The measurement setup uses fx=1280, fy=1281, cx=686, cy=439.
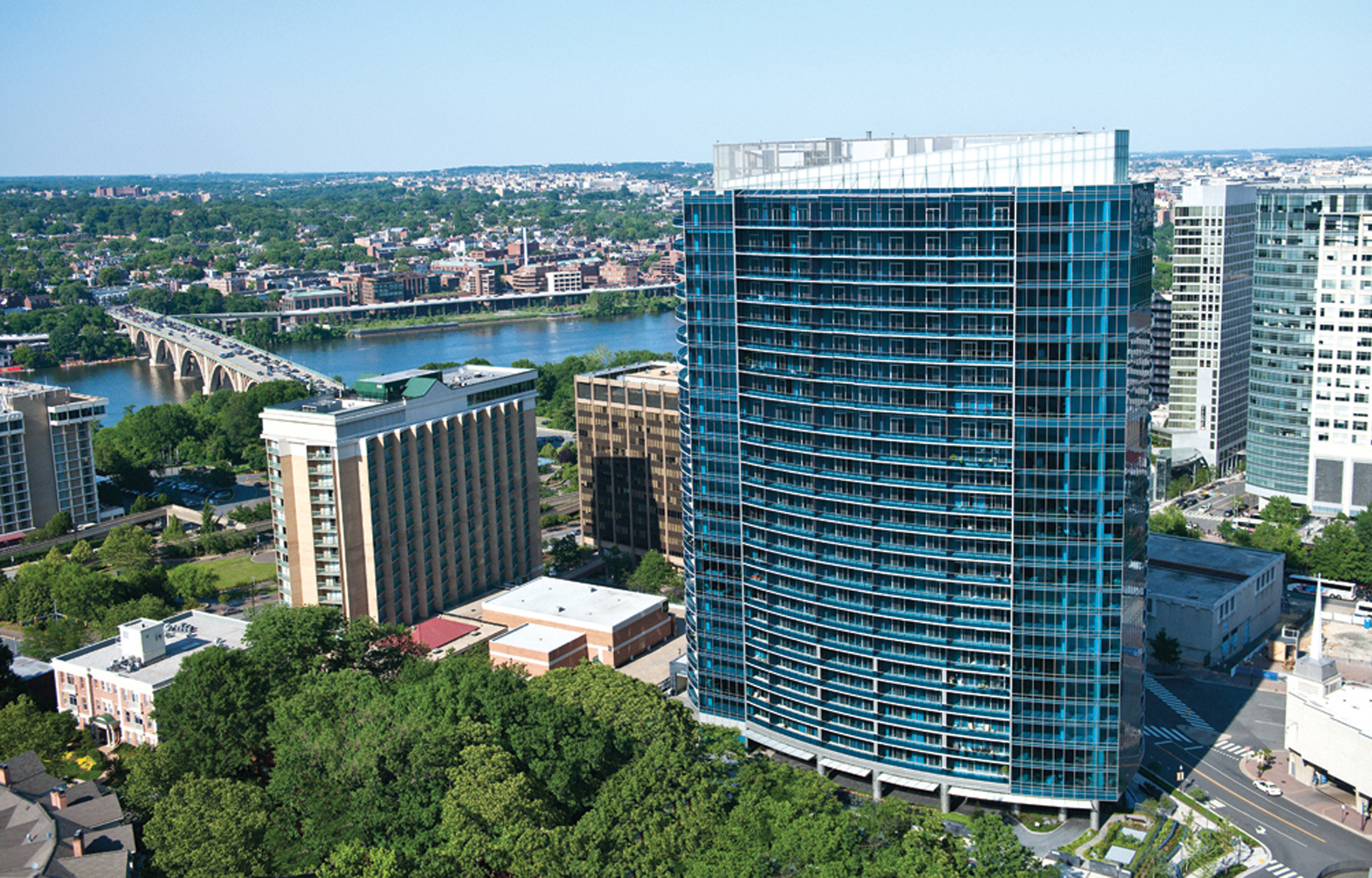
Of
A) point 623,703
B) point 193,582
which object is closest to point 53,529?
point 193,582

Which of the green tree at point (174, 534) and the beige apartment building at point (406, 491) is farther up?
the beige apartment building at point (406, 491)

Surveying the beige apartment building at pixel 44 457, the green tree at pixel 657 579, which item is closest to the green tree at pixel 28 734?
the green tree at pixel 657 579

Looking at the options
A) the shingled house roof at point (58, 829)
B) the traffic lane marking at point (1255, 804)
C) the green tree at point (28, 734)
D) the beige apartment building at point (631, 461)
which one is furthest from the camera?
the beige apartment building at point (631, 461)

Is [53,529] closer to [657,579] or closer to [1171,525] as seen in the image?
[657,579]

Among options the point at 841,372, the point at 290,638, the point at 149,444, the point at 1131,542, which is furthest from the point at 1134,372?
the point at 149,444

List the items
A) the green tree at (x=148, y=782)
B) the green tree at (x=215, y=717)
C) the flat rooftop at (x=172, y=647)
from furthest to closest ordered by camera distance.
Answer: the flat rooftop at (x=172, y=647) → the green tree at (x=215, y=717) → the green tree at (x=148, y=782)

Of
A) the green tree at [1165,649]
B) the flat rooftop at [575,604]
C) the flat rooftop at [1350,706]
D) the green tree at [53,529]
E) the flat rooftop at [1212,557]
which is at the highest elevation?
the flat rooftop at [1212,557]

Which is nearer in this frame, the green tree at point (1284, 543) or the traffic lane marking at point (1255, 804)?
the traffic lane marking at point (1255, 804)

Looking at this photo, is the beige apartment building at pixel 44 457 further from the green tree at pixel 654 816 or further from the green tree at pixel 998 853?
the green tree at pixel 998 853
